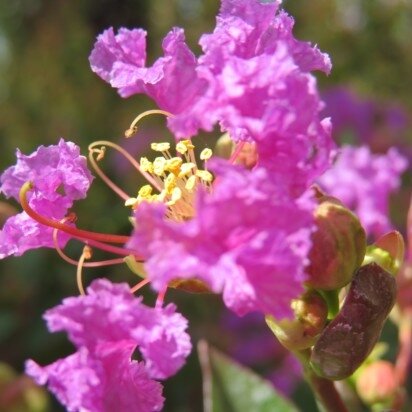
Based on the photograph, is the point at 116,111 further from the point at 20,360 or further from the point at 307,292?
the point at 307,292

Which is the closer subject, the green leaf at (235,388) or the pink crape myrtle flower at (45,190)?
the pink crape myrtle flower at (45,190)

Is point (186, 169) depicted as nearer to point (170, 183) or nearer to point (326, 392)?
point (170, 183)

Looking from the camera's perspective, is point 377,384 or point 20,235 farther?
point 377,384

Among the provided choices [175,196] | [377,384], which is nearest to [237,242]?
[175,196]

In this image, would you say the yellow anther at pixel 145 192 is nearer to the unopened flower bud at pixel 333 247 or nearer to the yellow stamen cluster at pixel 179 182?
the yellow stamen cluster at pixel 179 182

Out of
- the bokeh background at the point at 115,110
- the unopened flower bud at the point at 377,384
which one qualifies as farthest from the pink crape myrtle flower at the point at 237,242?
the bokeh background at the point at 115,110

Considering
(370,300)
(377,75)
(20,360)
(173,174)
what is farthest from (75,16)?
(370,300)

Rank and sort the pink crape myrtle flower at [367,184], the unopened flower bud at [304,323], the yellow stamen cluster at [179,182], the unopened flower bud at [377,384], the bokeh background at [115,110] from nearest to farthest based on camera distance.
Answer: the unopened flower bud at [304,323] < the yellow stamen cluster at [179,182] < the unopened flower bud at [377,384] < the pink crape myrtle flower at [367,184] < the bokeh background at [115,110]

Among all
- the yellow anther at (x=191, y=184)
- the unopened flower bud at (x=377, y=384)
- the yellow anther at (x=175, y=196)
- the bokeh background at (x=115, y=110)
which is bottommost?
the bokeh background at (x=115, y=110)
